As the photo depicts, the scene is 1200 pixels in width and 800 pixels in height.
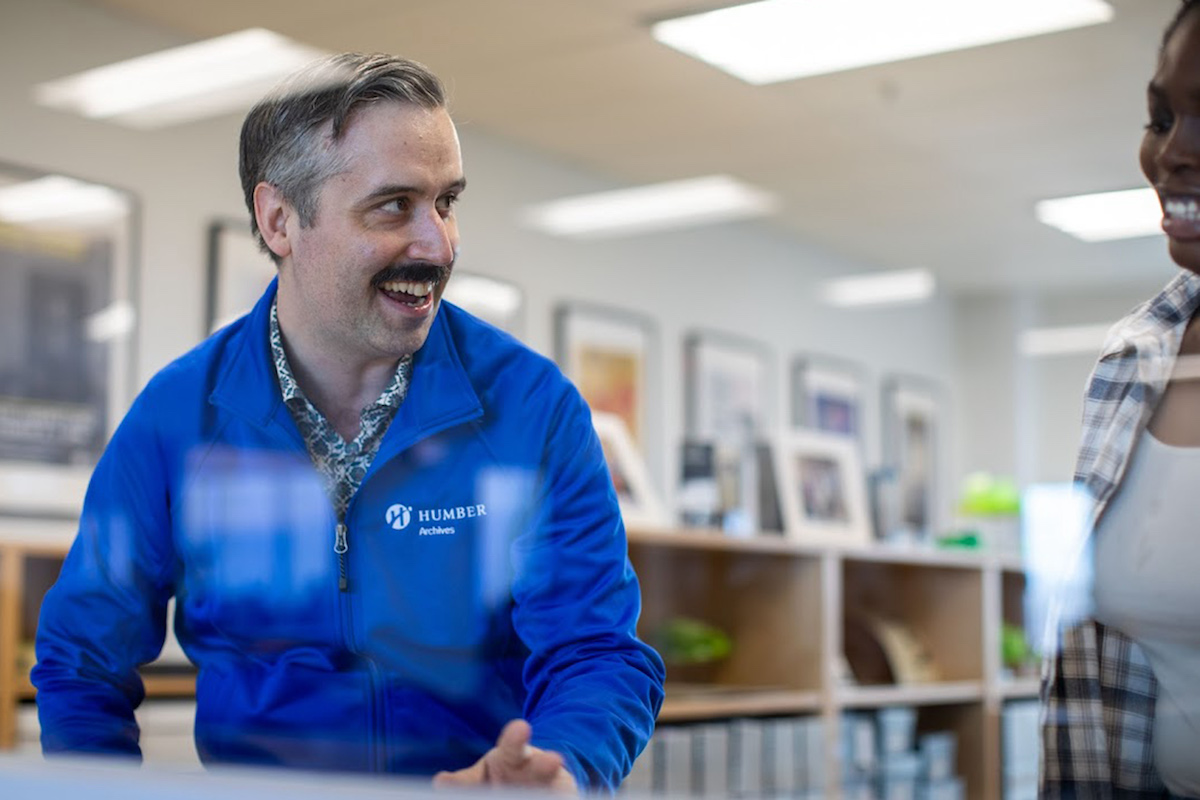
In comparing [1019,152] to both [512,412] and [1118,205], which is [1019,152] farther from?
[512,412]

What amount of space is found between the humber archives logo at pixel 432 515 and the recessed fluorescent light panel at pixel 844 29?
1.02 feet

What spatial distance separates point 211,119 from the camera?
947 mm

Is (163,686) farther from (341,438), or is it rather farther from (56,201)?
(56,201)

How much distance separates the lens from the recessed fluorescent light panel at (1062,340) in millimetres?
782

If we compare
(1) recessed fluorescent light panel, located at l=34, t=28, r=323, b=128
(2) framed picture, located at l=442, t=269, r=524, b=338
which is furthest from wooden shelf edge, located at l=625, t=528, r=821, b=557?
(1) recessed fluorescent light panel, located at l=34, t=28, r=323, b=128

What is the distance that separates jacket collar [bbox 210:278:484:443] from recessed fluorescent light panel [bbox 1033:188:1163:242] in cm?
34

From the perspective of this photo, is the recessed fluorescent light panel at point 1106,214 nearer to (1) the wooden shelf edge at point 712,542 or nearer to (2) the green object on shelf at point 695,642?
(1) the wooden shelf edge at point 712,542

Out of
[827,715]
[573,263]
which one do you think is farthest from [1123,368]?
[827,715]

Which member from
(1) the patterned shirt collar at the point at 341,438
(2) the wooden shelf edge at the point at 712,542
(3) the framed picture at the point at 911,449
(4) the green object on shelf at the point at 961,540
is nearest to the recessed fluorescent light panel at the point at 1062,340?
(3) the framed picture at the point at 911,449

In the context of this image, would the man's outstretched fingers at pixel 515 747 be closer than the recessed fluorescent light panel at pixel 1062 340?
Yes

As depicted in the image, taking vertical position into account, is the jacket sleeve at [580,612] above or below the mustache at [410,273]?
below

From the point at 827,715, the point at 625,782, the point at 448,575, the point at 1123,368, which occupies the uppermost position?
the point at 1123,368

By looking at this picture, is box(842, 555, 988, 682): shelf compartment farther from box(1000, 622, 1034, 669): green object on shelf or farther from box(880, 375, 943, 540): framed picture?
box(880, 375, 943, 540): framed picture

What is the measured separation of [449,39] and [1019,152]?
378mm
